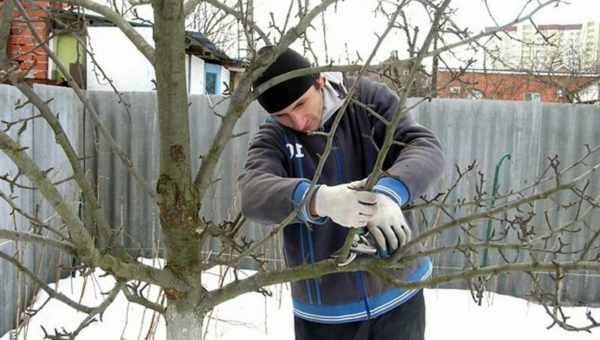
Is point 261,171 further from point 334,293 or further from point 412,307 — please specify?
point 412,307

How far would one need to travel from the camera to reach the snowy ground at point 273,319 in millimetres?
3938

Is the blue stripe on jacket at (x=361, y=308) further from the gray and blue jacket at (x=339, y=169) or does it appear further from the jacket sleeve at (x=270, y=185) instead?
the jacket sleeve at (x=270, y=185)

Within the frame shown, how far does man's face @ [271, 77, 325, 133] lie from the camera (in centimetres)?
150

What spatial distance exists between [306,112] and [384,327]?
0.76m

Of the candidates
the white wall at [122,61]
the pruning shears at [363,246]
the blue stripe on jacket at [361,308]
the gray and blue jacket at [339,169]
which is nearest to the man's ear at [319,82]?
the gray and blue jacket at [339,169]

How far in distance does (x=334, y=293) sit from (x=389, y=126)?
101cm

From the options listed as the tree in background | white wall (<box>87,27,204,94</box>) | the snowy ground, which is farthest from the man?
white wall (<box>87,27,204,94</box>)

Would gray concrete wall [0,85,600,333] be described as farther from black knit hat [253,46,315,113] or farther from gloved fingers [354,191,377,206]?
gloved fingers [354,191,377,206]

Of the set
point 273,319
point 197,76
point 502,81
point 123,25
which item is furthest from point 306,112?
point 197,76

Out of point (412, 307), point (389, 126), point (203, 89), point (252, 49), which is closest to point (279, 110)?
point (252, 49)

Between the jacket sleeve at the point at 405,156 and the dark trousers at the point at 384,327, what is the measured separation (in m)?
0.51

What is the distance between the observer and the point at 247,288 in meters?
1.10

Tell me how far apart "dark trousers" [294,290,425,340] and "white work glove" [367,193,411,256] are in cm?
59

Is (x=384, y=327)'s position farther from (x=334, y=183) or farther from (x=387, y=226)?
(x=387, y=226)
